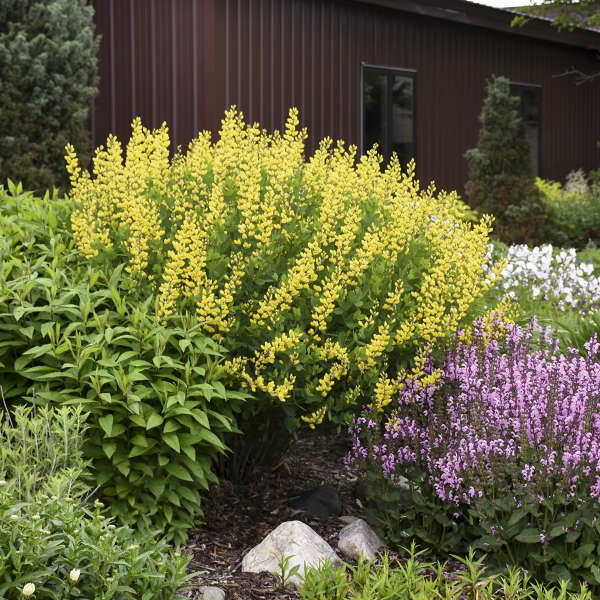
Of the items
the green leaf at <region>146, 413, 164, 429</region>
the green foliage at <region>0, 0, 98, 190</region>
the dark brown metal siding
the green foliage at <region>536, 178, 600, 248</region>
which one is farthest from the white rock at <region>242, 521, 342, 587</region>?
the green foliage at <region>536, 178, 600, 248</region>

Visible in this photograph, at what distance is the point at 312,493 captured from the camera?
487cm

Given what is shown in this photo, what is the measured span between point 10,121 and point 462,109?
29.8 feet

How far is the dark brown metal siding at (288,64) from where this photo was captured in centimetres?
1204

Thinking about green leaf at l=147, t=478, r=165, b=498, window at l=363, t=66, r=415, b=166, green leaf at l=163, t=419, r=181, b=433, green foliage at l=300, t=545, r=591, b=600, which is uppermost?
window at l=363, t=66, r=415, b=166

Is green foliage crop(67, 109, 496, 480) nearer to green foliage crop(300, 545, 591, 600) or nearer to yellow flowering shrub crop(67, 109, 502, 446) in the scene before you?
yellow flowering shrub crop(67, 109, 502, 446)

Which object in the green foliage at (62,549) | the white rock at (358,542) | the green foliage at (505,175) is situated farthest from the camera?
the green foliage at (505,175)

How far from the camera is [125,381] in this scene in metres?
3.77

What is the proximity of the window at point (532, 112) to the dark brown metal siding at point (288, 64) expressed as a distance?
100 centimetres

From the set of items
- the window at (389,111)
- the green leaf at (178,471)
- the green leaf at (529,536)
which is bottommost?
the green leaf at (529,536)

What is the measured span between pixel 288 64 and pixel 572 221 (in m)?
5.70

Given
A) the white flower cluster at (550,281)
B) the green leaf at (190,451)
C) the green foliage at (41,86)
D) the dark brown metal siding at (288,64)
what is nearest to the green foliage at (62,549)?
the green leaf at (190,451)

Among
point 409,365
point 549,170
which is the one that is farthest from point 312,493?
point 549,170

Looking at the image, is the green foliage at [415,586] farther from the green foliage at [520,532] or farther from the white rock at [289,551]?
the white rock at [289,551]

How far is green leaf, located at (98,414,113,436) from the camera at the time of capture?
373 cm
